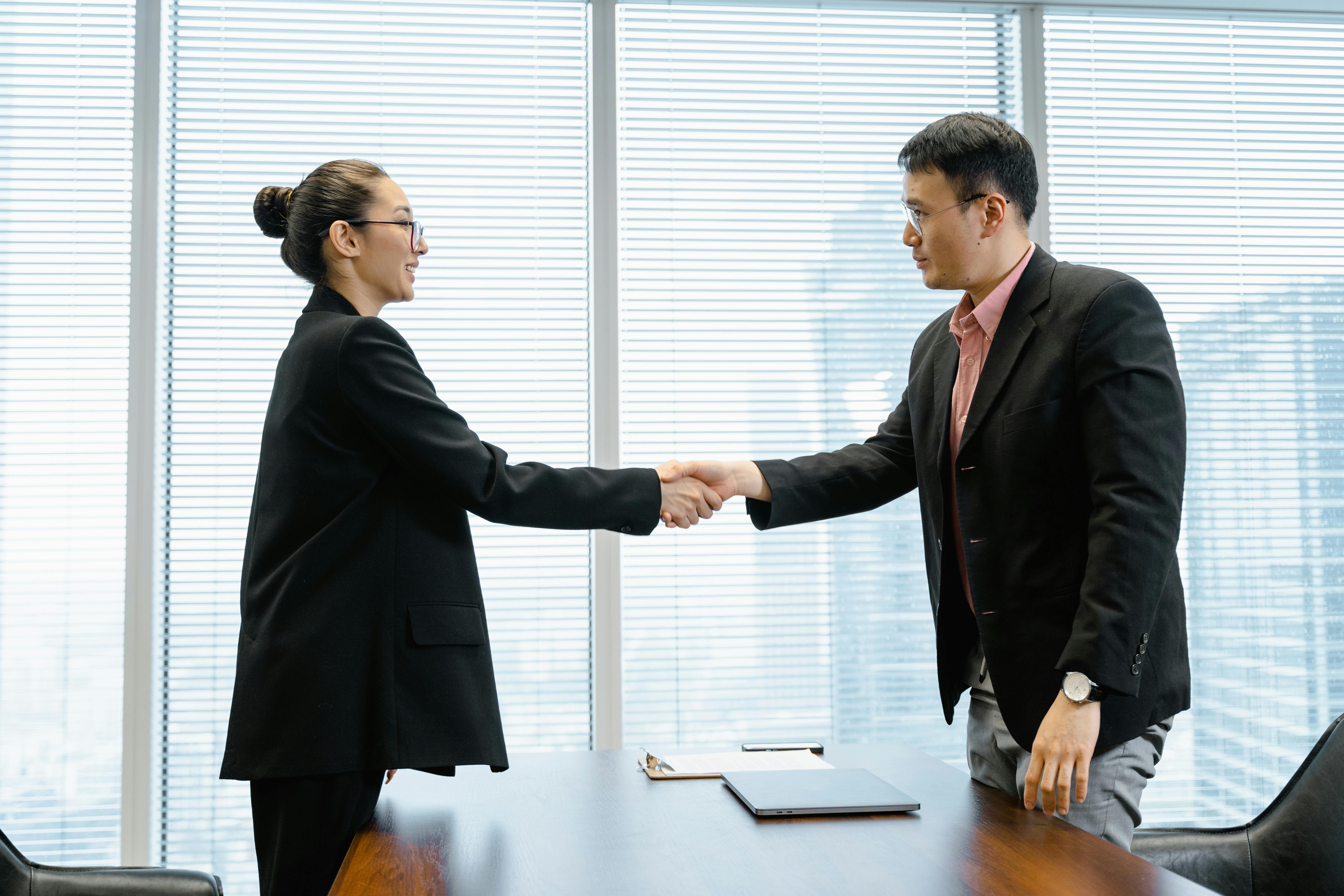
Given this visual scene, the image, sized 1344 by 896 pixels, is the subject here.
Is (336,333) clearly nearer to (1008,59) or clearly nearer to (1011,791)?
(1011,791)

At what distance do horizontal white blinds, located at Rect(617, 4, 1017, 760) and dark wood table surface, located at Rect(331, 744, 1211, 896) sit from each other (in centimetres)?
144

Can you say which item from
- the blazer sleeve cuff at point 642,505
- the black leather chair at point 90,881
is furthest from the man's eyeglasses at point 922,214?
the black leather chair at point 90,881

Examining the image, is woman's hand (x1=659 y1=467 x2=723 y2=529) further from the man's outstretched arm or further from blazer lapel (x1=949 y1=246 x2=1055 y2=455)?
blazer lapel (x1=949 y1=246 x2=1055 y2=455)

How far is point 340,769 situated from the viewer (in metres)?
1.45

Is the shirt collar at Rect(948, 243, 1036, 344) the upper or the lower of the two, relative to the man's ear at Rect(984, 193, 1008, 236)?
lower

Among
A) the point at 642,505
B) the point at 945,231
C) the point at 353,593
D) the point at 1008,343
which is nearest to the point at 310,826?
the point at 353,593

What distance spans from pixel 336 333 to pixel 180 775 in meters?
1.84

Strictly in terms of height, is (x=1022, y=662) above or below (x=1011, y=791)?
above

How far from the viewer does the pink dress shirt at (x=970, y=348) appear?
5.65 feet

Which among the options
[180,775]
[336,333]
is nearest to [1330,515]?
[336,333]

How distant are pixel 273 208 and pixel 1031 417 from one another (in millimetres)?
1395

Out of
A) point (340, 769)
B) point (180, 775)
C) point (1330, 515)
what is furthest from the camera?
point (1330, 515)

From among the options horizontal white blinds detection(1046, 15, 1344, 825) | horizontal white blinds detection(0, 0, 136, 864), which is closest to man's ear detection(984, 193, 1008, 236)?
horizontal white blinds detection(1046, 15, 1344, 825)

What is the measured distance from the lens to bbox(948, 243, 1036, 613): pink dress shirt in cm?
172
